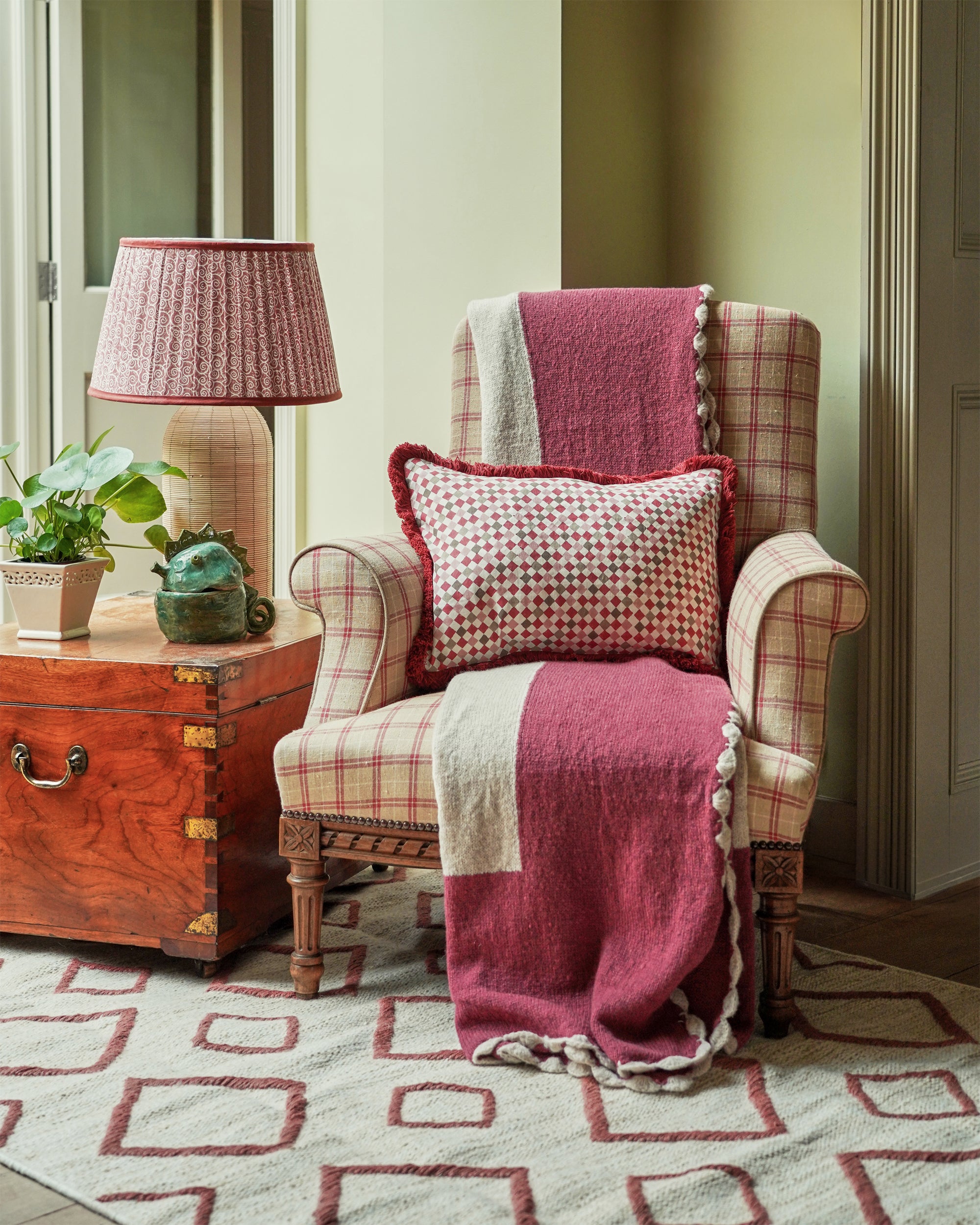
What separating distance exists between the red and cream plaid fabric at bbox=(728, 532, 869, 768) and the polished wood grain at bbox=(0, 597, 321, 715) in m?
0.71

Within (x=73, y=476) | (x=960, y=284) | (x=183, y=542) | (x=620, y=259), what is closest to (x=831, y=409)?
(x=960, y=284)

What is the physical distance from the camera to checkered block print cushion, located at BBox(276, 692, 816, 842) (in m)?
1.66

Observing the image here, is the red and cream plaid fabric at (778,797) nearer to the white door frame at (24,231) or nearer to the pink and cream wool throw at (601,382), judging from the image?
the pink and cream wool throw at (601,382)

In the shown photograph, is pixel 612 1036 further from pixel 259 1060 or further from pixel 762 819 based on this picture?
pixel 259 1060

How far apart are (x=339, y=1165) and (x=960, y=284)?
1.76m

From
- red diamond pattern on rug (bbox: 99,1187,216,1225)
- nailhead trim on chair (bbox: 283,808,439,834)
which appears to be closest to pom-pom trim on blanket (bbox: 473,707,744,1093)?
nailhead trim on chair (bbox: 283,808,439,834)

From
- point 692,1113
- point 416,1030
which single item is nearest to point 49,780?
point 416,1030

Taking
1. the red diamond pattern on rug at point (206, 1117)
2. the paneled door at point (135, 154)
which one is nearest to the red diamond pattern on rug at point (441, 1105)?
the red diamond pattern on rug at point (206, 1117)

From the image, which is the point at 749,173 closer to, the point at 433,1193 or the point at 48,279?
the point at 48,279

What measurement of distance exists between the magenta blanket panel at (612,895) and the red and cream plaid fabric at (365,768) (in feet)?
0.42

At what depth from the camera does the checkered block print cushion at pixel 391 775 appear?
1655mm

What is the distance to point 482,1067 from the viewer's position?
64.8 inches

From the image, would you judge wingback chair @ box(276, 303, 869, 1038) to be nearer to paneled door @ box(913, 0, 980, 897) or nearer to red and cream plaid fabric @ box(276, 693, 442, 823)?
red and cream plaid fabric @ box(276, 693, 442, 823)

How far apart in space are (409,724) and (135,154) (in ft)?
6.24
